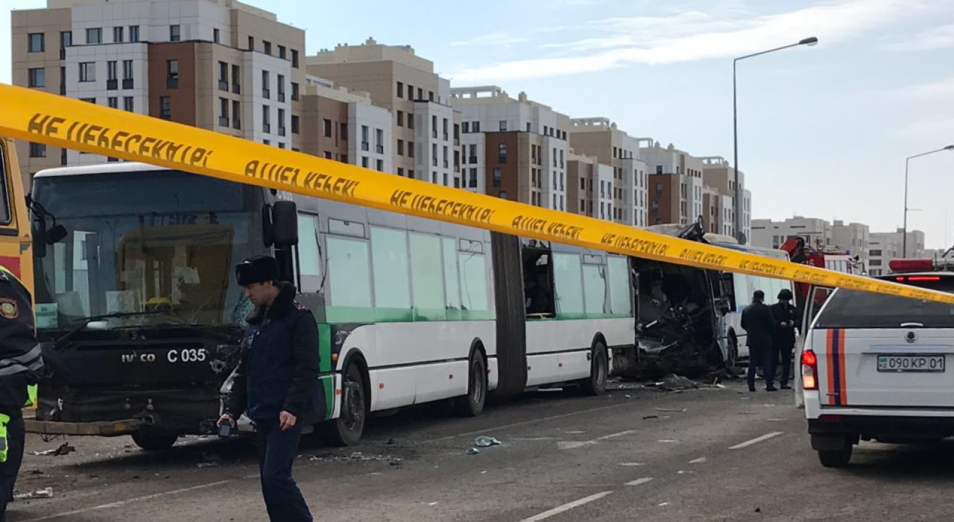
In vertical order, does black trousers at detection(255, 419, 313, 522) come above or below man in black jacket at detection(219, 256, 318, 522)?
below

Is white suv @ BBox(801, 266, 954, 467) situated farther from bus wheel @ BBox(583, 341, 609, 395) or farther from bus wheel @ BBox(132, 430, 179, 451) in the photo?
bus wheel @ BBox(583, 341, 609, 395)

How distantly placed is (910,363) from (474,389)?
356 inches

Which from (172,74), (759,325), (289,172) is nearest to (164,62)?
(172,74)

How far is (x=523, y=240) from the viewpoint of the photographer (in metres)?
22.2

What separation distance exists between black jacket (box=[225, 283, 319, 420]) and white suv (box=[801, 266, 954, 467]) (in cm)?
530

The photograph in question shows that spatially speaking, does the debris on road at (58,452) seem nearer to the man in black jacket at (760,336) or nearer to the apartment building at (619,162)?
the man in black jacket at (760,336)

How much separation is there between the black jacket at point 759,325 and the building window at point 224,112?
70.8m

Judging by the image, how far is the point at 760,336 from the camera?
24.9 metres

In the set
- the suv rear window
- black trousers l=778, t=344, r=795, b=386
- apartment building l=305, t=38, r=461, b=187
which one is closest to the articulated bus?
the suv rear window

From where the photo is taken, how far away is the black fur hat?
7.88m

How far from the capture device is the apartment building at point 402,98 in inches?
4587

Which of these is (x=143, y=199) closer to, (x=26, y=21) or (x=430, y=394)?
(x=430, y=394)

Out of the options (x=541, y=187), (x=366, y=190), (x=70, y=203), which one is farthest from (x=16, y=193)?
(x=541, y=187)

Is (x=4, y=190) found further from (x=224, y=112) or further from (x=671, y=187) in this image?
(x=671, y=187)
